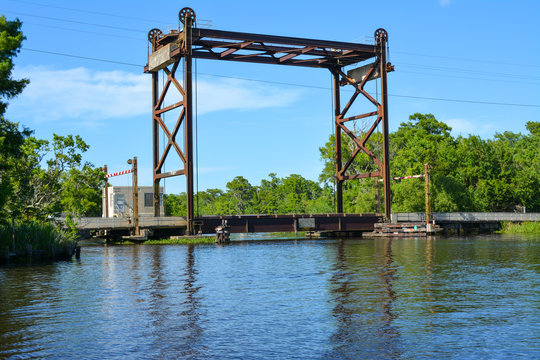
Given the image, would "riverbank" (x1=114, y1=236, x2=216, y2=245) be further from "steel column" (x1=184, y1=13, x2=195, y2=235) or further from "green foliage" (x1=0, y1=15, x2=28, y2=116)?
"green foliage" (x1=0, y1=15, x2=28, y2=116)

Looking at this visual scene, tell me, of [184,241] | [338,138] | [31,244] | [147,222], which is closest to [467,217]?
[338,138]

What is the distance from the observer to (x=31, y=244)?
38.6 m

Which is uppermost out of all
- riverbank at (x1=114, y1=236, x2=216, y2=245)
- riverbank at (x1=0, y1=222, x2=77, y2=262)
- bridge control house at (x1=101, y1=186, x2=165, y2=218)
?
bridge control house at (x1=101, y1=186, x2=165, y2=218)

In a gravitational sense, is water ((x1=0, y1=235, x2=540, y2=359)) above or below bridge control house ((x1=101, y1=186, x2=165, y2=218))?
below

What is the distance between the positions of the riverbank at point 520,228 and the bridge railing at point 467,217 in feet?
3.63

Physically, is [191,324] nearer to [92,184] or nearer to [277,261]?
[277,261]

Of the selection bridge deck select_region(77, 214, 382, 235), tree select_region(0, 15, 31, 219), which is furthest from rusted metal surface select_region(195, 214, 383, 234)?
tree select_region(0, 15, 31, 219)

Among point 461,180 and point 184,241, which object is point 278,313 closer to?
point 184,241

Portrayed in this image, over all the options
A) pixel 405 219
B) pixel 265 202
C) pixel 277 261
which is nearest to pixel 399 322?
pixel 277 261

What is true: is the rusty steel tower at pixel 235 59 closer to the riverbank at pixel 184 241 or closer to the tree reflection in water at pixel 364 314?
the riverbank at pixel 184 241

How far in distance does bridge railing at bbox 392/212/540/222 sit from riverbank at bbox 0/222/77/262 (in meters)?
44.8

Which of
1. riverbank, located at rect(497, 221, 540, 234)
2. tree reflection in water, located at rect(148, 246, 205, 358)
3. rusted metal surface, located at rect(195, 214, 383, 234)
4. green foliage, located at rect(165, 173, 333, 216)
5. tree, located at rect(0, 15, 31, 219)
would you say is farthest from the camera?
green foliage, located at rect(165, 173, 333, 216)

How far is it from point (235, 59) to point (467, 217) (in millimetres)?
36351

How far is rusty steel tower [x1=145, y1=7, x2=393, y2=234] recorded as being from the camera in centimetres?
6328
